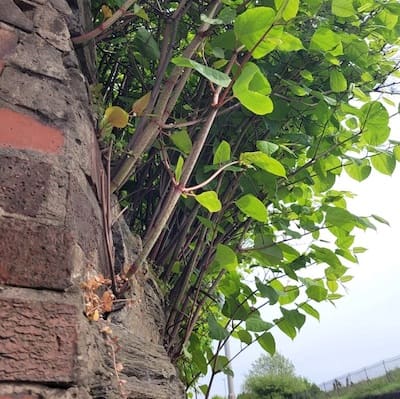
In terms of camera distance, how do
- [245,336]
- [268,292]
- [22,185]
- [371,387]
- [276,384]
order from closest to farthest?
[22,185], [268,292], [245,336], [371,387], [276,384]

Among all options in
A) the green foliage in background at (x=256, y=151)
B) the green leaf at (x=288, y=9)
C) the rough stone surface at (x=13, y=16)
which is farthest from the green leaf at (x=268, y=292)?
the rough stone surface at (x=13, y=16)

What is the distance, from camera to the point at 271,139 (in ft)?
3.97

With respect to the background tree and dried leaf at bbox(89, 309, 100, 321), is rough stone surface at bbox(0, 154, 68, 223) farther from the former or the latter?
the background tree

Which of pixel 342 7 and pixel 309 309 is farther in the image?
pixel 309 309

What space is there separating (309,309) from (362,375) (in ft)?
50.3

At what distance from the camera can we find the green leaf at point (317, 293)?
1222 mm

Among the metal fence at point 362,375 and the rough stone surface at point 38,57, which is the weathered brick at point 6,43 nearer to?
the rough stone surface at point 38,57

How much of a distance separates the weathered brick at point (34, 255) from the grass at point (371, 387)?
12.0 meters

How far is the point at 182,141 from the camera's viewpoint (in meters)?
0.92

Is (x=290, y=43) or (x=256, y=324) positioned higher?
(x=290, y=43)

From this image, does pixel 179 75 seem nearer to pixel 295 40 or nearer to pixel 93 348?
pixel 295 40

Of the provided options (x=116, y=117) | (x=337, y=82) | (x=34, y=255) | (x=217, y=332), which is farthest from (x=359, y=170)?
(x=34, y=255)

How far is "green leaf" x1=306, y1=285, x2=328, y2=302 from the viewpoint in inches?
48.1

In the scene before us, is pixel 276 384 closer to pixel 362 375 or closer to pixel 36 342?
pixel 362 375
